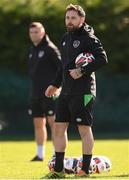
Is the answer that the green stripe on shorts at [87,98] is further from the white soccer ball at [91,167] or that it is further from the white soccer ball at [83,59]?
the white soccer ball at [91,167]

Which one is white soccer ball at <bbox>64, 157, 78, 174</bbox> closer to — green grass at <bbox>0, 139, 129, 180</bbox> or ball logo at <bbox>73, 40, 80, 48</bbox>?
green grass at <bbox>0, 139, 129, 180</bbox>

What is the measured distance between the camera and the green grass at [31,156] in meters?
9.92

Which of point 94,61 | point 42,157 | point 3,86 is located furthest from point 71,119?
point 3,86

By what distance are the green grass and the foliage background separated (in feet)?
10.8

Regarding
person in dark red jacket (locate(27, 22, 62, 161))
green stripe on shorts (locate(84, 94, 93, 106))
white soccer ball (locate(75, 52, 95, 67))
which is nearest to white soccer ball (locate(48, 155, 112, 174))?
green stripe on shorts (locate(84, 94, 93, 106))

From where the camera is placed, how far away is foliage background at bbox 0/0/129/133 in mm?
21984

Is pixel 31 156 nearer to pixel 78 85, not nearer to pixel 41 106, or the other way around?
pixel 41 106

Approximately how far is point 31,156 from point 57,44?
8659 mm

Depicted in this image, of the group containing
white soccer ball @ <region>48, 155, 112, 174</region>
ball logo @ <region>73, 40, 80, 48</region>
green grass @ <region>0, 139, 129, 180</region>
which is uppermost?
ball logo @ <region>73, 40, 80, 48</region>

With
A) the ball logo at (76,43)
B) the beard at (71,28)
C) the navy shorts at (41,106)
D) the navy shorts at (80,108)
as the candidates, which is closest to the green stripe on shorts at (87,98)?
the navy shorts at (80,108)

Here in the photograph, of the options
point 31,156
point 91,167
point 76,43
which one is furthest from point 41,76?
point 76,43

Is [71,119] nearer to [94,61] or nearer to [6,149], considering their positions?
[94,61]

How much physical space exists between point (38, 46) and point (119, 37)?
32.6 feet

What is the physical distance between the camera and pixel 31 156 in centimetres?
1386
